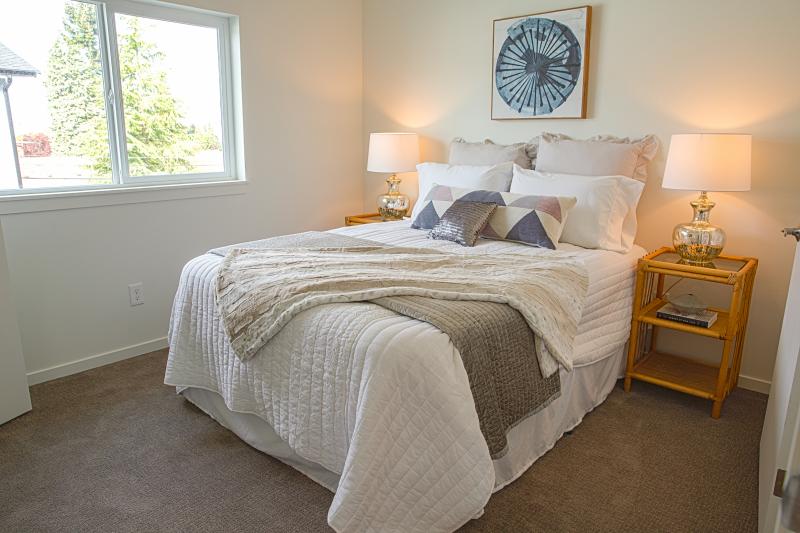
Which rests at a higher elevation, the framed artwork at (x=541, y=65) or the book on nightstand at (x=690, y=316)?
the framed artwork at (x=541, y=65)

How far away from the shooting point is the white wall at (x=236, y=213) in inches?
114

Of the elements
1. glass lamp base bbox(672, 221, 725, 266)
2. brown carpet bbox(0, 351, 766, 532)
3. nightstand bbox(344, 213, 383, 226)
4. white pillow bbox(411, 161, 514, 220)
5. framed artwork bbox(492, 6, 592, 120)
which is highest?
framed artwork bbox(492, 6, 592, 120)

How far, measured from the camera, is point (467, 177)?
3348 millimetres

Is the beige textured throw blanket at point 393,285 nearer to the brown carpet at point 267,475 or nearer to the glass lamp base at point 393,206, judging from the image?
the brown carpet at point 267,475

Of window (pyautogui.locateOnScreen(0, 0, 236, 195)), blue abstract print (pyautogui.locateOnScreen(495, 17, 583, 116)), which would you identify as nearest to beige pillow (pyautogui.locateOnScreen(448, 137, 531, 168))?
blue abstract print (pyautogui.locateOnScreen(495, 17, 583, 116))

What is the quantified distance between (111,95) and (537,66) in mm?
2381

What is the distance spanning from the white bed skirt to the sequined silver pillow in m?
0.84

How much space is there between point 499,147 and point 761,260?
1510 millimetres

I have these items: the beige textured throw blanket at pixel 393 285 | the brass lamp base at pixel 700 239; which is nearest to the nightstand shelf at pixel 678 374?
the brass lamp base at pixel 700 239

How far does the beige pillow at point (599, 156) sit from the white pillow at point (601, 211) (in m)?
0.10

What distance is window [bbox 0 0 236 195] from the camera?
2812 millimetres

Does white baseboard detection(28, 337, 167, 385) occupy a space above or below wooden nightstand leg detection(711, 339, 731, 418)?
below

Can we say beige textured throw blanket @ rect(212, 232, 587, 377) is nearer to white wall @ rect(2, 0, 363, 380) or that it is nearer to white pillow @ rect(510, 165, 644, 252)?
white pillow @ rect(510, 165, 644, 252)

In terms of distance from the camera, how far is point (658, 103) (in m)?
3.01
